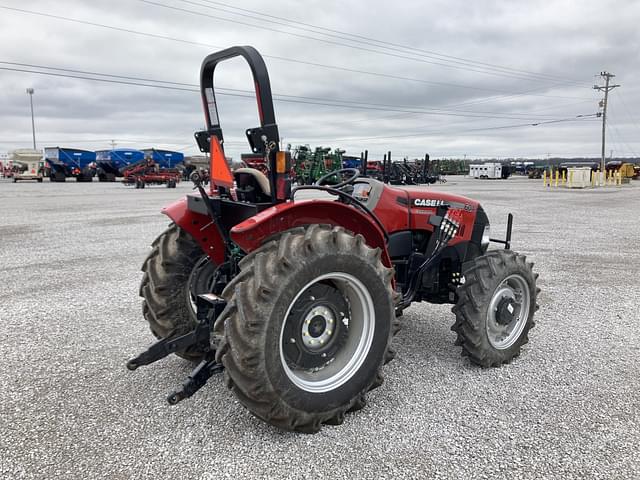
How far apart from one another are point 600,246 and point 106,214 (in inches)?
487

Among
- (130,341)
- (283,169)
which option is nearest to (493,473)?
(283,169)

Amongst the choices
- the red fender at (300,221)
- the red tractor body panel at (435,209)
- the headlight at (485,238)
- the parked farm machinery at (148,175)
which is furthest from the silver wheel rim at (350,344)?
the parked farm machinery at (148,175)

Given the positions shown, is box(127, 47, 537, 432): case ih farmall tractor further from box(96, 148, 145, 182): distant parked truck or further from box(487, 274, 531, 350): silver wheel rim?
box(96, 148, 145, 182): distant parked truck

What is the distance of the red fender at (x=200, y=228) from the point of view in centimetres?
313

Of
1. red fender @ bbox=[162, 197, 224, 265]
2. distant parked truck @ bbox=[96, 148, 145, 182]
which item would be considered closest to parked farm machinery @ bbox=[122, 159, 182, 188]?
distant parked truck @ bbox=[96, 148, 145, 182]

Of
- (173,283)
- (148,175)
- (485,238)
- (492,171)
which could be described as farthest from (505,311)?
(492,171)

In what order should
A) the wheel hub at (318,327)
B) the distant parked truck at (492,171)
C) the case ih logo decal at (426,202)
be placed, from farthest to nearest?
the distant parked truck at (492,171) < the case ih logo decal at (426,202) < the wheel hub at (318,327)

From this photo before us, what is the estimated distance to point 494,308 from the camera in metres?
3.51

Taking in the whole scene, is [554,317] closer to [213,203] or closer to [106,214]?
[213,203]

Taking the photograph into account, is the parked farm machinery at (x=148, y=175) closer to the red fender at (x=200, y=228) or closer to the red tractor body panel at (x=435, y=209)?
the red fender at (x=200, y=228)

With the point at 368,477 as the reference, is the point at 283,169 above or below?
above

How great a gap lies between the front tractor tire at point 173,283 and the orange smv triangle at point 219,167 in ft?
2.46

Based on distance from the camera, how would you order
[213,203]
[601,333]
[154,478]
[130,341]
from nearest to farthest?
[154,478] < [213,203] < [130,341] < [601,333]

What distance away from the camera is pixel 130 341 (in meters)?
3.99
